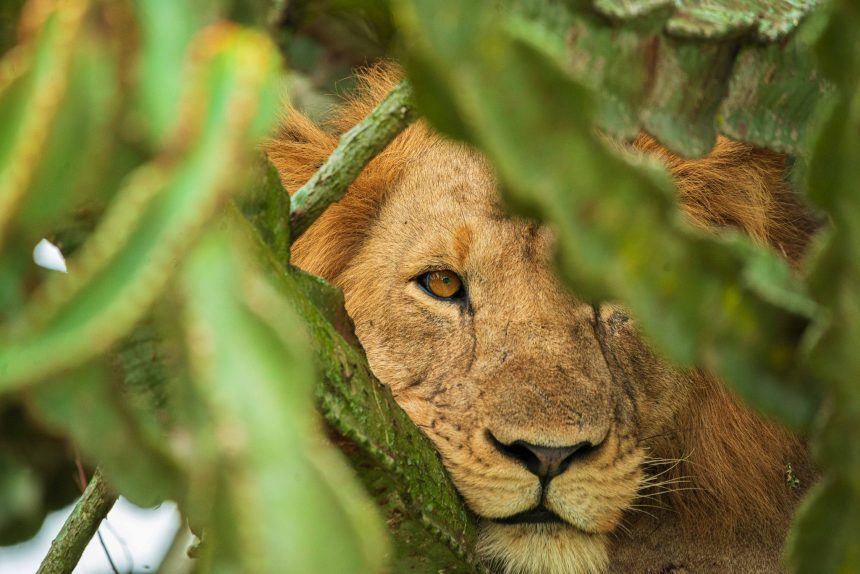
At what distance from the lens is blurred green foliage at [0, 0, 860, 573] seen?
26.6 inches

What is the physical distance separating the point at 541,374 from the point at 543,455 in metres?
0.18

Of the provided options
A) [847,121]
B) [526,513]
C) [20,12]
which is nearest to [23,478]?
[20,12]

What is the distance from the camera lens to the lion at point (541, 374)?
213cm

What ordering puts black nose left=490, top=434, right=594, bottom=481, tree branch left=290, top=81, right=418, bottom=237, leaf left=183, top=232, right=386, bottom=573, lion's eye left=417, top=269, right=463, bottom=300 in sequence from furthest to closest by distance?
1. lion's eye left=417, top=269, right=463, bottom=300
2. black nose left=490, top=434, right=594, bottom=481
3. tree branch left=290, top=81, right=418, bottom=237
4. leaf left=183, top=232, right=386, bottom=573

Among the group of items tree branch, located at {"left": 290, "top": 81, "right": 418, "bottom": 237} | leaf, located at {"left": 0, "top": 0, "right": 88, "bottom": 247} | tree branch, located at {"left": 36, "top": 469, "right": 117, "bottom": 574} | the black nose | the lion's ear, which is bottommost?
tree branch, located at {"left": 36, "top": 469, "right": 117, "bottom": 574}

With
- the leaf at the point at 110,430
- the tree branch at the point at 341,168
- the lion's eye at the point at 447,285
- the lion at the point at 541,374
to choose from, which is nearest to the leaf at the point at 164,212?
the leaf at the point at 110,430

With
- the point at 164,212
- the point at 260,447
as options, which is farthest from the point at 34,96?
the point at 260,447

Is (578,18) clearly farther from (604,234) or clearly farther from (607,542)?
(607,542)

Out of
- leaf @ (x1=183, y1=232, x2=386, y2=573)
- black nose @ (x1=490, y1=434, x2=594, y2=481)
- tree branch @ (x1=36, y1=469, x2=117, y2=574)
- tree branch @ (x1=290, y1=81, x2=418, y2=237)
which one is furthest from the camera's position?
black nose @ (x1=490, y1=434, x2=594, y2=481)

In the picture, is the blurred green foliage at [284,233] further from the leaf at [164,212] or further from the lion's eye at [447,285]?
the lion's eye at [447,285]

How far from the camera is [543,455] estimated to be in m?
2.06

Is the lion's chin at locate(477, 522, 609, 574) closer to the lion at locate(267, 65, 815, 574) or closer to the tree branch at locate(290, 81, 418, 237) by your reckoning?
the lion at locate(267, 65, 815, 574)

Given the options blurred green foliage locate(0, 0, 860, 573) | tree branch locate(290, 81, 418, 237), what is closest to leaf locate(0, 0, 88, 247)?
blurred green foliage locate(0, 0, 860, 573)

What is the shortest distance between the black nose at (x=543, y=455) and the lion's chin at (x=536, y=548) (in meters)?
0.14
